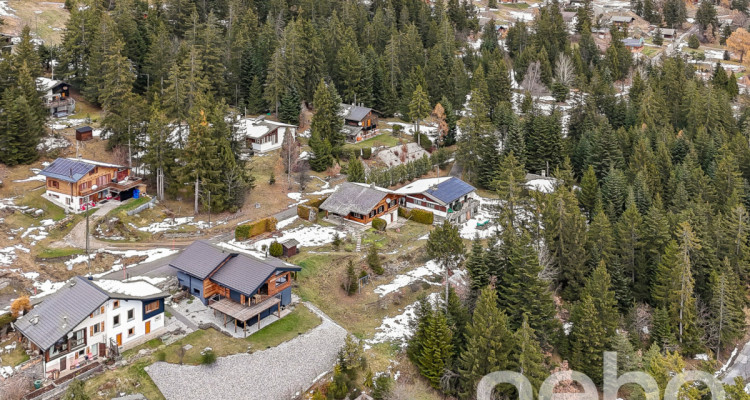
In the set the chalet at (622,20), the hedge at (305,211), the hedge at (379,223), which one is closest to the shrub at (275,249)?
the hedge at (305,211)

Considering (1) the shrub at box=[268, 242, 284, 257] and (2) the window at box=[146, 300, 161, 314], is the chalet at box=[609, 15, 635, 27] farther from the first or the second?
(2) the window at box=[146, 300, 161, 314]

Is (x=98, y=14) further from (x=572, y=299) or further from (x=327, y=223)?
(x=572, y=299)

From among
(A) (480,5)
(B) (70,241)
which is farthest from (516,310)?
(A) (480,5)

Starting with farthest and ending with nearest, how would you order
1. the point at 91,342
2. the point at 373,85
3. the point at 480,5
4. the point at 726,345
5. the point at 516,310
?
the point at 480,5 → the point at 373,85 → the point at 726,345 → the point at 516,310 → the point at 91,342

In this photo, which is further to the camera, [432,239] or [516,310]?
[432,239]

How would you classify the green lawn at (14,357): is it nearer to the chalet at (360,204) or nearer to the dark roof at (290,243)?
the dark roof at (290,243)

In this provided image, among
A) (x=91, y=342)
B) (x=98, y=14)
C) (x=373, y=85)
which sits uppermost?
(x=98, y=14)
